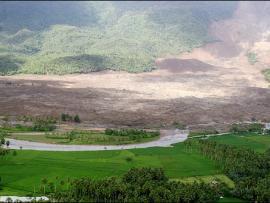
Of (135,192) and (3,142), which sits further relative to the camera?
(3,142)

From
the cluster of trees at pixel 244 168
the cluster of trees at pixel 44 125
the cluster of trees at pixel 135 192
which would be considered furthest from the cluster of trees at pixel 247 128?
the cluster of trees at pixel 135 192

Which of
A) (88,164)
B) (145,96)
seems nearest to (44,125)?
(88,164)

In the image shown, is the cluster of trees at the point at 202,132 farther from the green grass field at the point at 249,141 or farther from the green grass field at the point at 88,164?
the green grass field at the point at 88,164

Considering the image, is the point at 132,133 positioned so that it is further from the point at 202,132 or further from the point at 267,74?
the point at 267,74

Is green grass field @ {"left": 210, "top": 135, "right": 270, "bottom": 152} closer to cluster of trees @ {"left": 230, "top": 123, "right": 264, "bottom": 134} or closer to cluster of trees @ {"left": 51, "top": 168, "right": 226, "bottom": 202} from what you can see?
cluster of trees @ {"left": 230, "top": 123, "right": 264, "bottom": 134}

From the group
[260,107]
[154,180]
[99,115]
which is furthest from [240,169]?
[260,107]

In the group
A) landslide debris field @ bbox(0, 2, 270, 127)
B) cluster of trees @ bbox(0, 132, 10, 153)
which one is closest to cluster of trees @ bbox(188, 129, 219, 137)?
landslide debris field @ bbox(0, 2, 270, 127)
